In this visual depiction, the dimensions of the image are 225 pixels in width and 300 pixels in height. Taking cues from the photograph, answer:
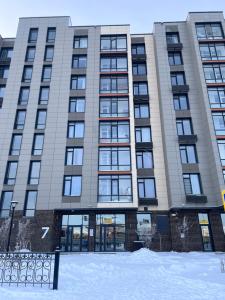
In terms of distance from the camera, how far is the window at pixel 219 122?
2422 cm

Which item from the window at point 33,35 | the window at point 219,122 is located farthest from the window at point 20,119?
the window at point 219,122

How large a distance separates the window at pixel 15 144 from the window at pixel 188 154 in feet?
59.6

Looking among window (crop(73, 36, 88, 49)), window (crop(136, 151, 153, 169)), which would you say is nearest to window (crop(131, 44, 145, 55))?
window (crop(73, 36, 88, 49))

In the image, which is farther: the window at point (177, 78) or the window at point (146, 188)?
the window at point (177, 78)

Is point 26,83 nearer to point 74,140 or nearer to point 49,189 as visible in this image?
point 74,140

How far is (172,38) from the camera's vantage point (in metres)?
31.2

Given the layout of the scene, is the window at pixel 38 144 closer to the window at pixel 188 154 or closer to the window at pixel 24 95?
the window at pixel 24 95

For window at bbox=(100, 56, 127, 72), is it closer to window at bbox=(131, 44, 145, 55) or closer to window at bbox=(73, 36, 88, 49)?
window at bbox=(131, 44, 145, 55)

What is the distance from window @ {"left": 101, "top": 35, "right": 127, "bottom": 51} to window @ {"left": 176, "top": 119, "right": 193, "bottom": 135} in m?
12.9

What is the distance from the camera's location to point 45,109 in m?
27.2

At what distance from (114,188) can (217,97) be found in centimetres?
1575

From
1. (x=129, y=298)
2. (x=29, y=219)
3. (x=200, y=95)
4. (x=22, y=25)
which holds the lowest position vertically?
(x=129, y=298)

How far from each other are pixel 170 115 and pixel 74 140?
11426 mm

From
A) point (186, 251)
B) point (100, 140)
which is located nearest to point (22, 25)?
point (100, 140)
